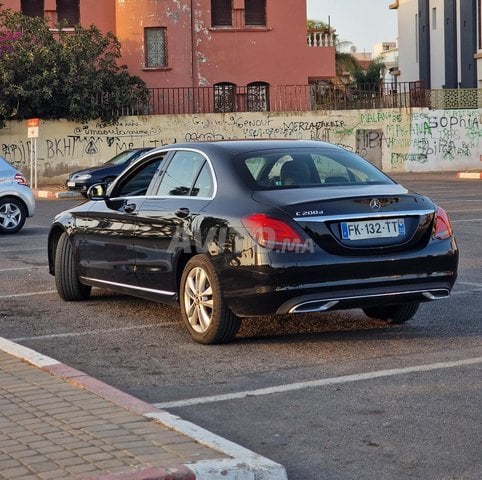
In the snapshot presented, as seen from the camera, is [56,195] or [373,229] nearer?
[373,229]

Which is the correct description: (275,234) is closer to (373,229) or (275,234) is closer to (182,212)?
(373,229)

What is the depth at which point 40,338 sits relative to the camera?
9.51 metres

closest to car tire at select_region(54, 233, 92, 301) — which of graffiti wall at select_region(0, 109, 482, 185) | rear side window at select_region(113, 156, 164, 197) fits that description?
rear side window at select_region(113, 156, 164, 197)

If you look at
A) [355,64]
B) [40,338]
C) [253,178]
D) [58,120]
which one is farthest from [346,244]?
[355,64]

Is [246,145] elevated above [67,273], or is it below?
above

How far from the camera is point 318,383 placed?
7535 mm

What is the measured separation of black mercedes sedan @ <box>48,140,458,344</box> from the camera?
8398 mm

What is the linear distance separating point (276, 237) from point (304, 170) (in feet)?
3.22

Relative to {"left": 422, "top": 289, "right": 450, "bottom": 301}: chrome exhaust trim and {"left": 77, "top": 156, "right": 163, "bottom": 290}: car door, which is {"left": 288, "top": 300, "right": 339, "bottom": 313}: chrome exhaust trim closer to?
{"left": 422, "top": 289, "right": 450, "bottom": 301}: chrome exhaust trim

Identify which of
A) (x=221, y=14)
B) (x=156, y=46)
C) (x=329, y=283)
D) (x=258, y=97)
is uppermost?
(x=221, y=14)

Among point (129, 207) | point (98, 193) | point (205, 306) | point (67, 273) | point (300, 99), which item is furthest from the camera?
point (300, 99)

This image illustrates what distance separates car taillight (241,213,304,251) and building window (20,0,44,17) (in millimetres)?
38834

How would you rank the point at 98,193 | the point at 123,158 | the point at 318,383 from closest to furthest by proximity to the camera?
1. the point at 318,383
2. the point at 98,193
3. the point at 123,158

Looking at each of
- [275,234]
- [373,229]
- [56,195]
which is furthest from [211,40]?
[275,234]
